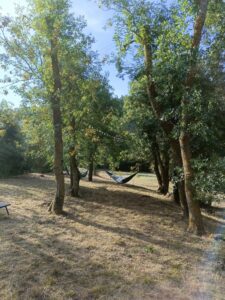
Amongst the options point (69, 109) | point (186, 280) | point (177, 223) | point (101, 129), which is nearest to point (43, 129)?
point (69, 109)

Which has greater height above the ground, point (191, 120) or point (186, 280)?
point (191, 120)

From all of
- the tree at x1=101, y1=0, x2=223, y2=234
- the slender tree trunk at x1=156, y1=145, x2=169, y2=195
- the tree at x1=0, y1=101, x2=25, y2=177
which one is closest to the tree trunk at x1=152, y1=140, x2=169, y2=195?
the slender tree trunk at x1=156, y1=145, x2=169, y2=195

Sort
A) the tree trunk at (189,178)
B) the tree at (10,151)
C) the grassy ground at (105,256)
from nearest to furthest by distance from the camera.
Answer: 1. the grassy ground at (105,256)
2. the tree trunk at (189,178)
3. the tree at (10,151)

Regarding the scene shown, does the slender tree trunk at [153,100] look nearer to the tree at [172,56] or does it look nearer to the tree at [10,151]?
the tree at [172,56]

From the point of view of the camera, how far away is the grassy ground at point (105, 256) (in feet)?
11.6

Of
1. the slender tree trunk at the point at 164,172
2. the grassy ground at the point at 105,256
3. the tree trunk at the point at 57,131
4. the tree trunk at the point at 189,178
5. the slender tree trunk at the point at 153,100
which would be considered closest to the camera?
the grassy ground at the point at 105,256

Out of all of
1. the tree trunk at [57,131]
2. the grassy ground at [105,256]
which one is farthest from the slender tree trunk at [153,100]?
the tree trunk at [57,131]

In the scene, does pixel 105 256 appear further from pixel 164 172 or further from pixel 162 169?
pixel 164 172

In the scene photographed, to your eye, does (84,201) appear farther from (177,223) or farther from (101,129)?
(177,223)

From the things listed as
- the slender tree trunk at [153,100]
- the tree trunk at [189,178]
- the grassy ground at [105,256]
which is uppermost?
the slender tree trunk at [153,100]

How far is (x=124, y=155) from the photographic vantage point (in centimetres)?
1136

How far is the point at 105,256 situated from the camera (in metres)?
4.55

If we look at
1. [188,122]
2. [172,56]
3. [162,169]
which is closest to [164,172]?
[162,169]

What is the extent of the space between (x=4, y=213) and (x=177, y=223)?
3.82m
